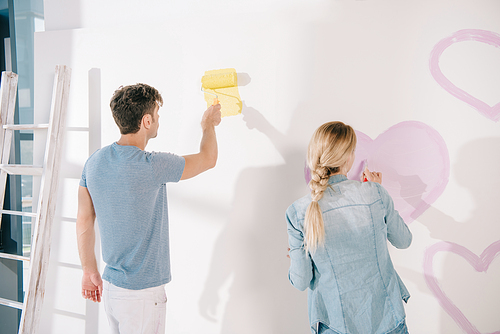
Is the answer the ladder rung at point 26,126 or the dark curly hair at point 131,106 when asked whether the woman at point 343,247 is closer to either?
the dark curly hair at point 131,106

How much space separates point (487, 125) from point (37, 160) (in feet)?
7.95

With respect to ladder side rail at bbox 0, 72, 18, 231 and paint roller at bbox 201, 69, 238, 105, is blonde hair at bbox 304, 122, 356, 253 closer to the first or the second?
paint roller at bbox 201, 69, 238, 105

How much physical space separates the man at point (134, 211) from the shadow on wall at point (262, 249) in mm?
418

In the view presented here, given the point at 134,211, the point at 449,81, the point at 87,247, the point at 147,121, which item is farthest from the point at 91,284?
the point at 449,81

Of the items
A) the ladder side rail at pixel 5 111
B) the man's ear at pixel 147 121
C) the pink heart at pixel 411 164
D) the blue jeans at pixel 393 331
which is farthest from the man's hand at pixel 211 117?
the ladder side rail at pixel 5 111

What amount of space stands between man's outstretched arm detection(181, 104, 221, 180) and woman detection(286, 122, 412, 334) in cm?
44

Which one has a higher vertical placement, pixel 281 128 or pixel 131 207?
pixel 281 128

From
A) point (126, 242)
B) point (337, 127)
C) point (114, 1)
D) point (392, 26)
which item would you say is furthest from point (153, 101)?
point (392, 26)

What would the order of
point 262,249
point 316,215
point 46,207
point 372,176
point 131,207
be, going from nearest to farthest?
1. point 316,215
2. point 131,207
3. point 372,176
4. point 262,249
5. point 46,207

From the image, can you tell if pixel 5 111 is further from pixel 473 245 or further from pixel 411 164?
pixel 473 245

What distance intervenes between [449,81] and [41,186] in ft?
7.08

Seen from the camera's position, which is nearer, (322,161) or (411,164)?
(322,161)

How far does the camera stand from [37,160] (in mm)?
1913

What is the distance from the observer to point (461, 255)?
4.42ft
